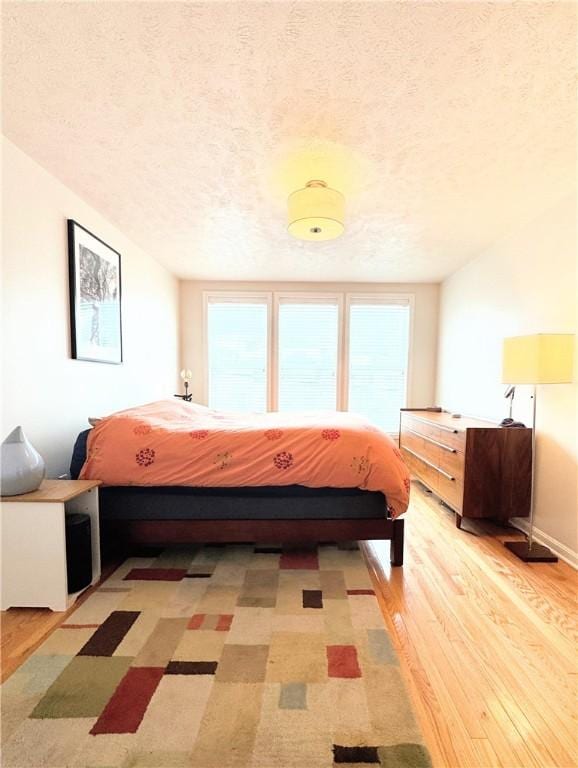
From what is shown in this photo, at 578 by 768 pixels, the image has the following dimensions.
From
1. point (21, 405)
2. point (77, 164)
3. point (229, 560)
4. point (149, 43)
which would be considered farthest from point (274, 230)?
point (229, 560)

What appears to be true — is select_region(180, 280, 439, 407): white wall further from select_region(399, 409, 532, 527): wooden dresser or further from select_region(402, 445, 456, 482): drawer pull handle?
select_region(399, 409, 532, 527): wooden dresser

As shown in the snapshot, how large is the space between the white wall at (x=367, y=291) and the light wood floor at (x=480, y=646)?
2.67m

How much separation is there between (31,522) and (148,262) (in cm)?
281

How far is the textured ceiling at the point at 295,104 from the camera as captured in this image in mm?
1210

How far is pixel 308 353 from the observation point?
15.6 feet

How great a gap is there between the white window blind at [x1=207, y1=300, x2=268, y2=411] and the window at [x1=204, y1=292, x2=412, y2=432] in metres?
0.01

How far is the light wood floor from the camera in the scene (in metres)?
1.12

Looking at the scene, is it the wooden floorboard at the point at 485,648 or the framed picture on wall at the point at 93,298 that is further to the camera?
the framed picture on wall at the point at 93,298

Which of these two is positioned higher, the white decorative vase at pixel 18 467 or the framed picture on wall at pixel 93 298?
Result: the framed picture on wall at pixel 93 298

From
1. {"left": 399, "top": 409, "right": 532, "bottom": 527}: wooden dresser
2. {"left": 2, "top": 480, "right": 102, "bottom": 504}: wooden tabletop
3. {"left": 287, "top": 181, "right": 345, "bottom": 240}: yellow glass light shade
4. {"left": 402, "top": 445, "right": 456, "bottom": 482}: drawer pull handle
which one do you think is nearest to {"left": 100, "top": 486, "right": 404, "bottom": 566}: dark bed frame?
{"left": 2, "top": 480, "right": 102, "bottom": 504}: wooden tabletop

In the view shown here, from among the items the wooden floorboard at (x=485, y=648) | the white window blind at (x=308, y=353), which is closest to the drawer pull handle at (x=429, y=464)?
the wooden floorboard at (x=485, y=648)

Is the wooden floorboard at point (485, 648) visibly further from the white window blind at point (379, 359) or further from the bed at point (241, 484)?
the white window blind at point (379, 359)

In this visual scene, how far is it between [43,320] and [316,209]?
179 centimetres

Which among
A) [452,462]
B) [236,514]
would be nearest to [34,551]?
[236,514]
